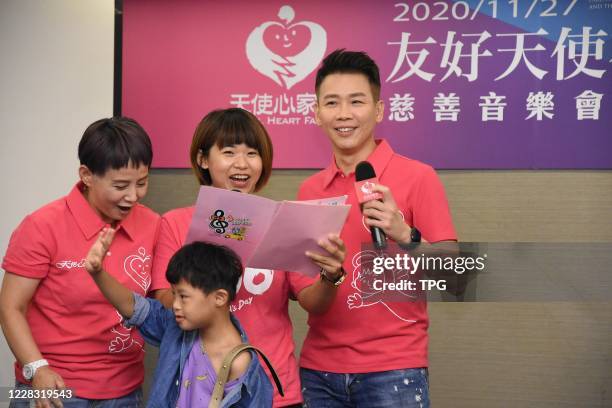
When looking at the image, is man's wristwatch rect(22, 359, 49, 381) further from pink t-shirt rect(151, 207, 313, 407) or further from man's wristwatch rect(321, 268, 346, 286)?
man's wristwatch rect(321, 268, 346, 286)

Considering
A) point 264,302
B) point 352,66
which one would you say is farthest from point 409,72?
point 264,302

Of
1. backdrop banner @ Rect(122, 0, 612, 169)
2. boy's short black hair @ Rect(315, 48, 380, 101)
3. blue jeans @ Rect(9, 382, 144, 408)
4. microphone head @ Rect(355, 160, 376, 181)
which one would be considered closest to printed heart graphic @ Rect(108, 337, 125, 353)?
blue jeans @ Rect(9, 382, 144, 408)

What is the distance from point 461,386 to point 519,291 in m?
0.60

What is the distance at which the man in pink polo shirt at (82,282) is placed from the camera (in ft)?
7.46

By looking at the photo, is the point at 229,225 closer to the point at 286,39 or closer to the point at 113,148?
the point at 113,148

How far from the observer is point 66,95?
11.8ft

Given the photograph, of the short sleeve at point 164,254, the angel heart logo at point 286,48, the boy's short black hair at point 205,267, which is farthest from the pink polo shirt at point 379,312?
the angel heart logo at point 286,48

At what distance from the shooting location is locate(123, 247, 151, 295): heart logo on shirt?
2.34 meters

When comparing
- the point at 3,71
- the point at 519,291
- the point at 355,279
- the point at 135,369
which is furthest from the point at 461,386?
the point at 3,71

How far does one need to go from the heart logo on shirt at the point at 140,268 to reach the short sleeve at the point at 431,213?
819 mm

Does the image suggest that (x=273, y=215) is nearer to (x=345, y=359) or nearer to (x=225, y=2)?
(x=345, y=359)

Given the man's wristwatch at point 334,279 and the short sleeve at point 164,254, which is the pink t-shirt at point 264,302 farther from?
the man's wristwatch at point 334,279

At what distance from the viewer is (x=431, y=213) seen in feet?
7.57

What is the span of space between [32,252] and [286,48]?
188 centimetres
